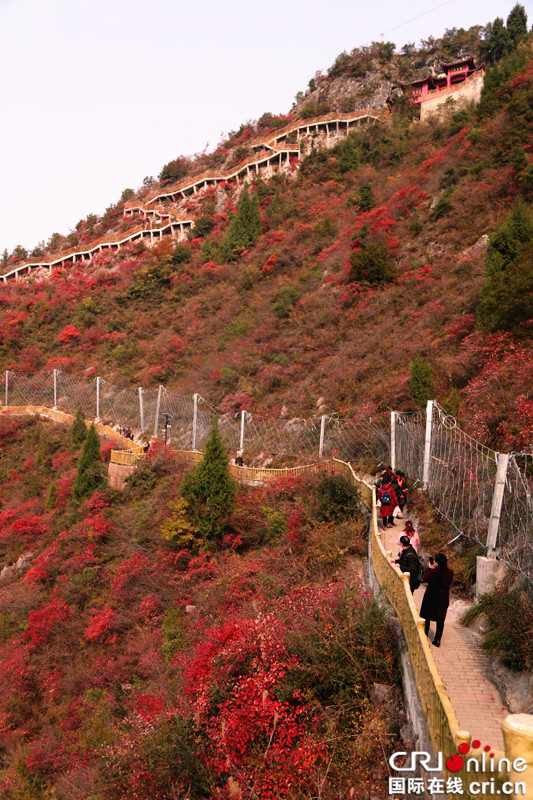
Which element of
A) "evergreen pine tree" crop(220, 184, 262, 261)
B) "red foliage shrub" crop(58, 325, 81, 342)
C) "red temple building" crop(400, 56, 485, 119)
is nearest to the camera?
"red temple building" crop(400, 56, 485, 119)

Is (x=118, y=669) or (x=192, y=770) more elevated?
(x=192, y=770)

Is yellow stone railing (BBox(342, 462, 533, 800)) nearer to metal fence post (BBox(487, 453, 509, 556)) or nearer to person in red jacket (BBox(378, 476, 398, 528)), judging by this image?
metal fence post (BBox(487, 453, 509, 556))

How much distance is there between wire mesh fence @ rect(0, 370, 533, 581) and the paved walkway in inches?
47.6

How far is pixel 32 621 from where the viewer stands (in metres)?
17.1

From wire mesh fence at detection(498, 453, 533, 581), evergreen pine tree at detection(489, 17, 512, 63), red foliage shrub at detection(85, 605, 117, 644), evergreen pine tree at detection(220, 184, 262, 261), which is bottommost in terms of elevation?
red foliage shrub at detection(85, 605, 117, 644)

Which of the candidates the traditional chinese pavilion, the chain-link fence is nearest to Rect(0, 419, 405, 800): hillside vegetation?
the chain-link fence

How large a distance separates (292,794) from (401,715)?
5.26ft

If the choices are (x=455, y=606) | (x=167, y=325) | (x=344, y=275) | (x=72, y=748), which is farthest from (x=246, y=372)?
(x=455, y=606)

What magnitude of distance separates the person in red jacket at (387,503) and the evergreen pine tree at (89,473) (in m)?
16.9

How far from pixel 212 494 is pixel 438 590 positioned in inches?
442

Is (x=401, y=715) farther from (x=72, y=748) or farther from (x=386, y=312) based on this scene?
(x=386, y=312)

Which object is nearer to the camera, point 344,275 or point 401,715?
point 401,715

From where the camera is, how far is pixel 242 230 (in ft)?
158

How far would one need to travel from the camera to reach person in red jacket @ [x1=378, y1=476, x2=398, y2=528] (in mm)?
11680
